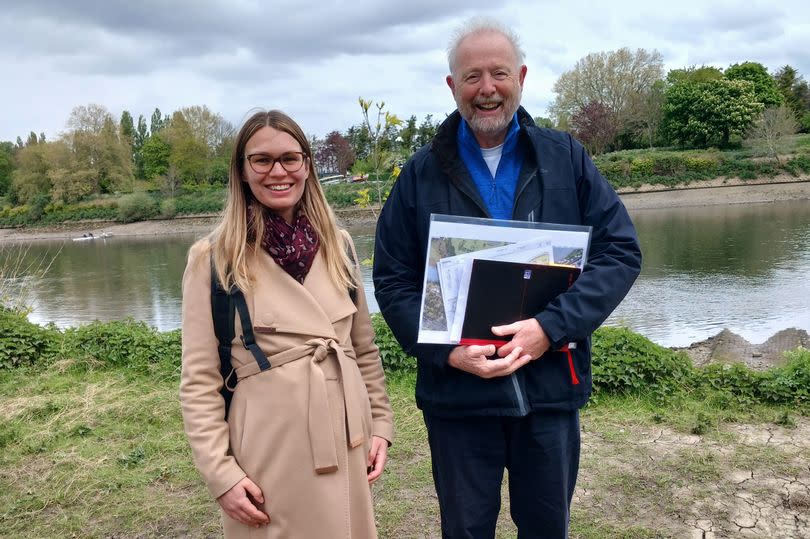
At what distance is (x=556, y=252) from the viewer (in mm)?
1974

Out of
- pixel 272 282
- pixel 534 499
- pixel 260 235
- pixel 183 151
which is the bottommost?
pixel 534 499

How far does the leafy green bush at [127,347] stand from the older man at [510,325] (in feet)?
13.6

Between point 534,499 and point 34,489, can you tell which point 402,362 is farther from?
point 534,499

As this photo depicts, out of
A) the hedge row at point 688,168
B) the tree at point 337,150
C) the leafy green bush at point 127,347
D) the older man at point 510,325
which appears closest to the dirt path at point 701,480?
the older man at point 510,325

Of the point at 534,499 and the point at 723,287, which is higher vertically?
the point at 534,499

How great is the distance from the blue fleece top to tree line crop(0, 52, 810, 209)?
39.1m

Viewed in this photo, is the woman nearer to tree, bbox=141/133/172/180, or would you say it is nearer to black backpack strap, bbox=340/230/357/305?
black backpack strap, bbox=340/230/357/305

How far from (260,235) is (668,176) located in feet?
128

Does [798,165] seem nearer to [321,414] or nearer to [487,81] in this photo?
[487,81]

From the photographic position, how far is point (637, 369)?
4.64 m

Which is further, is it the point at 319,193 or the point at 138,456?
the point at 138,456

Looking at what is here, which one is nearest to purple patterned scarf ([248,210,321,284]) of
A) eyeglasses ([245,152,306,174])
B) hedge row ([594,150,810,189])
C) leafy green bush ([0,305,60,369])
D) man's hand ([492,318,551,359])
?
eyeglasses ([245,152,306,174])

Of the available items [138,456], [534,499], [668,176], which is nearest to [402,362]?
[138,456]

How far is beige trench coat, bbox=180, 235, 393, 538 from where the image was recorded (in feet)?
6.05
